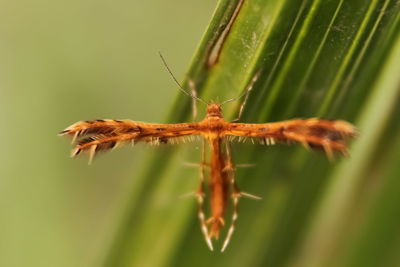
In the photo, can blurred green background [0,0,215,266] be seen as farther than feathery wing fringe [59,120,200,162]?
Yes

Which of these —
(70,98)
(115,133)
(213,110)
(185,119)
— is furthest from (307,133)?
(70,98)

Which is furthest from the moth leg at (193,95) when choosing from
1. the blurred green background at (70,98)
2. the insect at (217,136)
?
the blurred green background at (70,98)

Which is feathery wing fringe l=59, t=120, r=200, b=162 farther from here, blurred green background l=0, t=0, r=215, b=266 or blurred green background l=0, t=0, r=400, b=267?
blurred green background l=0, t=0, r=215, b=266

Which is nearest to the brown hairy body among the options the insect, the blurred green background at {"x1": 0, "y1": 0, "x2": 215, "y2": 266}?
the insect

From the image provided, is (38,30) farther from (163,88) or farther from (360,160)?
(360,160)

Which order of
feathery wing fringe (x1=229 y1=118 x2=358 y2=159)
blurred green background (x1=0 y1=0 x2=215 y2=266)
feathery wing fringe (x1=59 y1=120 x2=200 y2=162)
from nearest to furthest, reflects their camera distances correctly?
feathery wing fringe (x1=229 y1=118 x2=358 y2=159), feathery wing fringe (x1=59 y1=120 x2=200 y2=162), blurred green background (x1=0 y1=0 x2=215 y2=266)

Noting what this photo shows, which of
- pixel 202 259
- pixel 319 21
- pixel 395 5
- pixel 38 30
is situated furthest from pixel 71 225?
pixel 395 5
